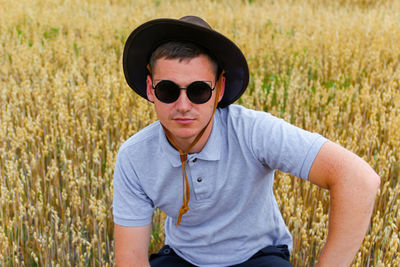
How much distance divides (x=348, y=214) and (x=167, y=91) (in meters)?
0.75

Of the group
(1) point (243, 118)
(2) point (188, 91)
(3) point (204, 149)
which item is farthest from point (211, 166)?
(2) point (188, 91)

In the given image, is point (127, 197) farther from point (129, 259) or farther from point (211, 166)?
point (211, 166)

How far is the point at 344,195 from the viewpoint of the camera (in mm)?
1388

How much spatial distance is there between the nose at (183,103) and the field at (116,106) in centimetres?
83

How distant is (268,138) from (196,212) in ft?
1.46

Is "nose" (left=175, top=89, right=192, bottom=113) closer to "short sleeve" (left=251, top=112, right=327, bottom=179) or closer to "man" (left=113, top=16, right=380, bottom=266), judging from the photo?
"man" (left=113, top=16, right=380, bottom=266)

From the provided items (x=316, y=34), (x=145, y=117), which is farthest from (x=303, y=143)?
(x=316, y=34)

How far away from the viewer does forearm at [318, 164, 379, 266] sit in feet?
4.51

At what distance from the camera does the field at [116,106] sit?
7.33 ft

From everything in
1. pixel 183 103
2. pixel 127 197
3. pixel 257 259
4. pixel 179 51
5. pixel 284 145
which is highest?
pixel 179 51

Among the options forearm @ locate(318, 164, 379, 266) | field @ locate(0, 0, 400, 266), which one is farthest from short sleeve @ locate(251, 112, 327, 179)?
field @ locate(0, 0, 400, 266)

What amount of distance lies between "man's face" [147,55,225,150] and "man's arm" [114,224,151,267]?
44 cm

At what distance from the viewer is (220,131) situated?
1.69 metres

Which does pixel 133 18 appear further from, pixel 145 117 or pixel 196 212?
pixel 196 212
